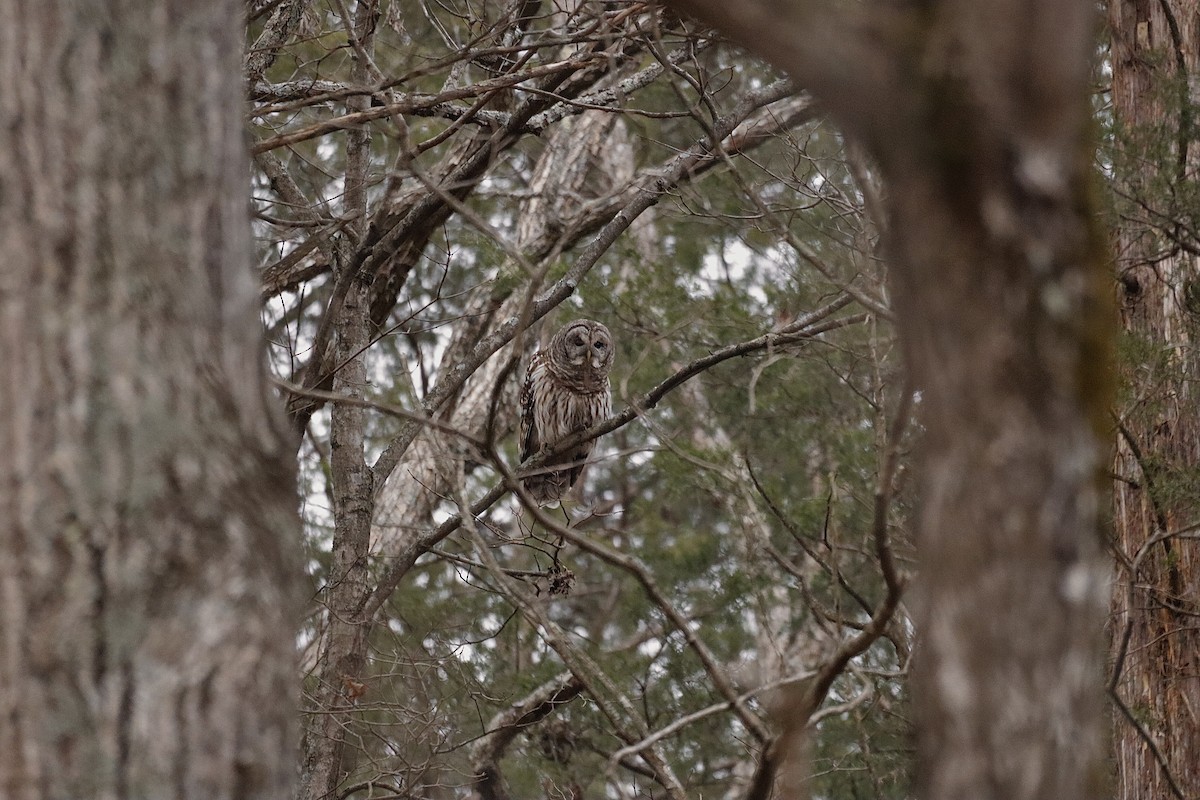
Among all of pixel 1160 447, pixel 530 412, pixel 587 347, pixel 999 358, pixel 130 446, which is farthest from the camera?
pixel 530 412

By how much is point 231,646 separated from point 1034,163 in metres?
1.36

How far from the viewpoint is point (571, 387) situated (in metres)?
9.21

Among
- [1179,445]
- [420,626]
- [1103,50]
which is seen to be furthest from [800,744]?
[1103,50]

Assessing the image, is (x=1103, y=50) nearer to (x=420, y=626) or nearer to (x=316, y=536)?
(x=420, y=626)

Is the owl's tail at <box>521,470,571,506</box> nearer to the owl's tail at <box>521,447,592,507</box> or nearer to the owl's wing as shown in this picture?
the owl's tail at <box>521,447,592,507</box>

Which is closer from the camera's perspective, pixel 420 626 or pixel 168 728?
pixel 168 728

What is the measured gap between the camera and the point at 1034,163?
63.9 inches

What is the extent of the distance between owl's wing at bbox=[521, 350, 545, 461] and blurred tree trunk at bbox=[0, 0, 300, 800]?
7392mm

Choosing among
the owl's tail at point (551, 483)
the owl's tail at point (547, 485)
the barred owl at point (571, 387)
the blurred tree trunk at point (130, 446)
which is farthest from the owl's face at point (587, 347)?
the blurred tree trunk at point (130, 446)

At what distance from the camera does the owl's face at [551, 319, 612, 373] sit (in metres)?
9.12

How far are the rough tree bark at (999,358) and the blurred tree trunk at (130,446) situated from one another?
102cm

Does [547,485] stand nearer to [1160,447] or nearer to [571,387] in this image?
[571,387]

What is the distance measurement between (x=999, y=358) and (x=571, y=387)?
24.9 ft

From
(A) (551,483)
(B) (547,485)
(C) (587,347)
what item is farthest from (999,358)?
(C) (587,347)
